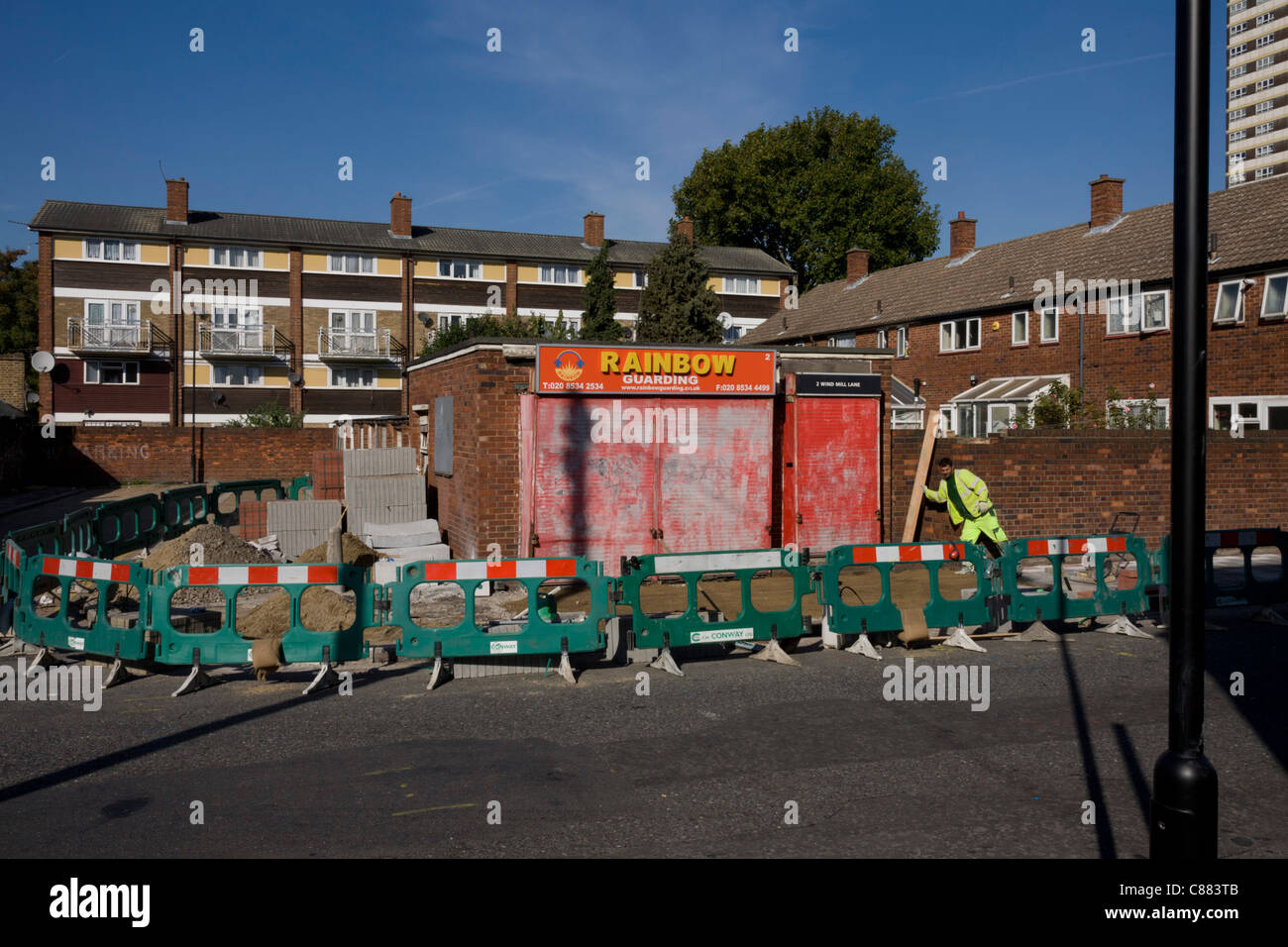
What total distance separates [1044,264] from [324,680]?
2869cm

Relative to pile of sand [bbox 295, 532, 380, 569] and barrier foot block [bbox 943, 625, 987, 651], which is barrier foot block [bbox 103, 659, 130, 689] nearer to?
pile of sand [bbox 295, 532, 380, 569]

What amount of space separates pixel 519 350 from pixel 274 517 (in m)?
5.66

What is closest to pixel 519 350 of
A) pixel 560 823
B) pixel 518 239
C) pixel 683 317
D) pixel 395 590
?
pixel 395 590

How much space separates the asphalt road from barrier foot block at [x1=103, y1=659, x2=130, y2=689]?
98 mm

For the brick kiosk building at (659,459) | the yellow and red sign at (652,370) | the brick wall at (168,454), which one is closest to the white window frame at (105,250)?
the brick wall at (168,454)

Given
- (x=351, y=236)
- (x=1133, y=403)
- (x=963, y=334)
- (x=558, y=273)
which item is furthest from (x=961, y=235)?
(x=351, y=236)

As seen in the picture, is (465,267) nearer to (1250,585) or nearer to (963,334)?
(963,334)

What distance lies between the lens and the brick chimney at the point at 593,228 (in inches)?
2142

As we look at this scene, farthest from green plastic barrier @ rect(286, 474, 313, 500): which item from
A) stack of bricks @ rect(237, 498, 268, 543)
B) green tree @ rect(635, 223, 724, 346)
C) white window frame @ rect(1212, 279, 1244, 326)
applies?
white window frame @ rect(1212, 279, 1244, 326)

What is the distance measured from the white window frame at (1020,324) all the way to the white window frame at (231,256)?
3522 centimetres

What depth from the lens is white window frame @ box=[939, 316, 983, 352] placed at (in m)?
31.7

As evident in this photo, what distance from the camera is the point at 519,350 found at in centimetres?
1269

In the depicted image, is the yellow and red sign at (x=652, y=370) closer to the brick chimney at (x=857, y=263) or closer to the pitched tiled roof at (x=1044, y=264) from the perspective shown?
the pitched tiled roof at (x=1044, y=264)

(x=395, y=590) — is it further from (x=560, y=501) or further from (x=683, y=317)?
(x=683, y=317)
